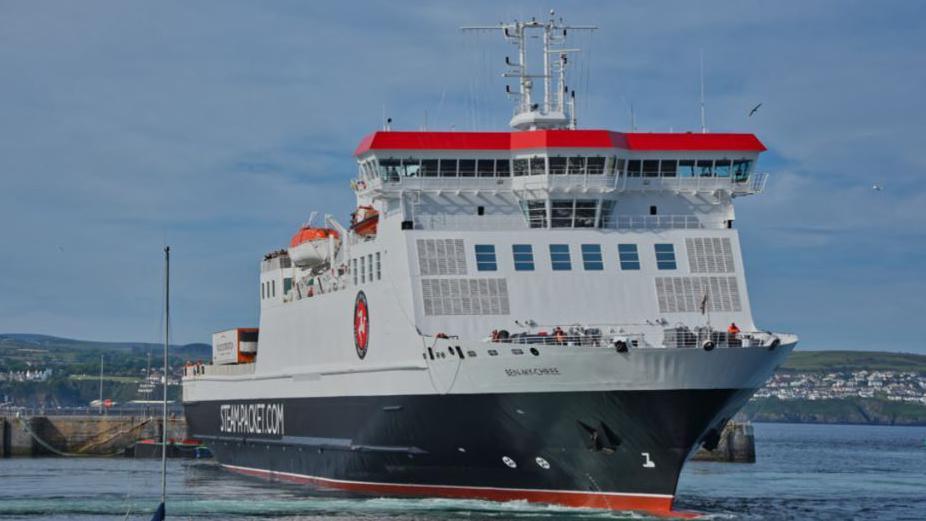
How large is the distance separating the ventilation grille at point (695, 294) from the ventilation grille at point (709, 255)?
314 mm

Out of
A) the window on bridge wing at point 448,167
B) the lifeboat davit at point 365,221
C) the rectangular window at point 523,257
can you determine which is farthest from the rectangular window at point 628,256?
the lifeboat davit at point 365,221

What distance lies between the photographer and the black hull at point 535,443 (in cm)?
3469

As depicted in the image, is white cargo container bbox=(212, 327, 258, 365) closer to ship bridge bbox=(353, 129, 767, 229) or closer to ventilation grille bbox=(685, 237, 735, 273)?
ship bridge bbox=(353, 129, 767, 229)

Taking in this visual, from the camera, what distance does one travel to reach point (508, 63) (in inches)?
Answer: 1718

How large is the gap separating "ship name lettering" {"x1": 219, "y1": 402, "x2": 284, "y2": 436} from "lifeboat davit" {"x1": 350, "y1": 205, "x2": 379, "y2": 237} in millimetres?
8408

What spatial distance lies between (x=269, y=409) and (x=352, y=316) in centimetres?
896

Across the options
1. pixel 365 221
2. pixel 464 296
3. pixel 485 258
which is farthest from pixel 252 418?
pixel 485 258

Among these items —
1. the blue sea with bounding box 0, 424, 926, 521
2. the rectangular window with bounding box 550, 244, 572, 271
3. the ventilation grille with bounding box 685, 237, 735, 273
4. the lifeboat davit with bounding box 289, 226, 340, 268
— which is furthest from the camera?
the lifeboat davit with bounding box 289, 226, 340, 268

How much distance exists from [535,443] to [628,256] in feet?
20.5

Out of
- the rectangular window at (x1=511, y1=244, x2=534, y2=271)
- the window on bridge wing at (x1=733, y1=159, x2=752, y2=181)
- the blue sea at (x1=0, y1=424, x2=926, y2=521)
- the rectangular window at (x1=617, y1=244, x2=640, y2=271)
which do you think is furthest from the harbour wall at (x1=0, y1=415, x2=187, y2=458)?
the window on bridge wing at (x1=733, y1=159, x2=752, y2=181)

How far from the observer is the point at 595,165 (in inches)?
1572

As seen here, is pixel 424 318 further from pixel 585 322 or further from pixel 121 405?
pixel 121 405

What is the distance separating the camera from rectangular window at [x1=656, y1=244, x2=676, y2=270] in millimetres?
38969

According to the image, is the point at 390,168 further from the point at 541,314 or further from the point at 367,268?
the point at 541,314
